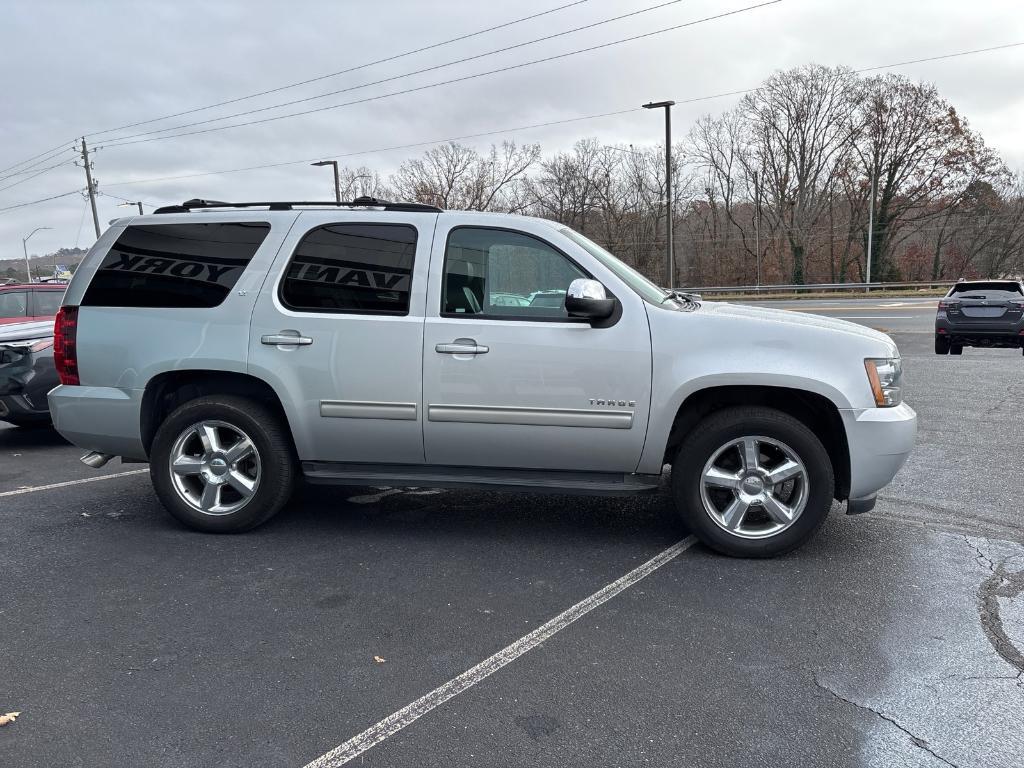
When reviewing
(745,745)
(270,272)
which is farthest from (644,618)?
(270,272)

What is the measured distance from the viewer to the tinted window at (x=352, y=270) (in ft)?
14.6

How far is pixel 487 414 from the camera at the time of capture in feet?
14.1

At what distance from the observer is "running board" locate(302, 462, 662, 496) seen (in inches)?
171

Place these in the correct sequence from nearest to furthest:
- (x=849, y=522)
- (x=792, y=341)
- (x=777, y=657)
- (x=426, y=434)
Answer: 1. (x=777, y=657)
2. (x=792, y=341)
3. (x=426, y=434)
4. (x=849, y=522)

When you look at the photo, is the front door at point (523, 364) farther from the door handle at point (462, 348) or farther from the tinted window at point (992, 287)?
the tinted window at point (992, 287)

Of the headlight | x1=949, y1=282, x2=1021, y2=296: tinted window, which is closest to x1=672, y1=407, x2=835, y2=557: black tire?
the headlight

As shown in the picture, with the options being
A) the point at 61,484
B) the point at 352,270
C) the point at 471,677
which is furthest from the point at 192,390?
Answer: the point at 471,677

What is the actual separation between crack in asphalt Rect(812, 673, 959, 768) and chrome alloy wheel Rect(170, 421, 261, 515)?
131 inches

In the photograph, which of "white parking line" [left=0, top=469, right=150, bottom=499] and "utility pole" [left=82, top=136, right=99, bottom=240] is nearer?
"white parking line" [left=0, top=469, right=150, bottom=499]

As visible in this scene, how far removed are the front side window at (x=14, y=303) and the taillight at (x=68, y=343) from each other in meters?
7.55

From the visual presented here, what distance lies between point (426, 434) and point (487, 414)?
393 mm

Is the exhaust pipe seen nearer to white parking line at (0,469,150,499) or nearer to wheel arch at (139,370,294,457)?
wheel arch at (139,370,294,457)

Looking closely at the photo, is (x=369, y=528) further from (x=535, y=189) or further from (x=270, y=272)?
(x=535, y=189)

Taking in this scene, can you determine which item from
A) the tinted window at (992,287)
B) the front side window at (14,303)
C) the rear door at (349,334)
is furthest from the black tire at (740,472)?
the tinted window at (992,287)
